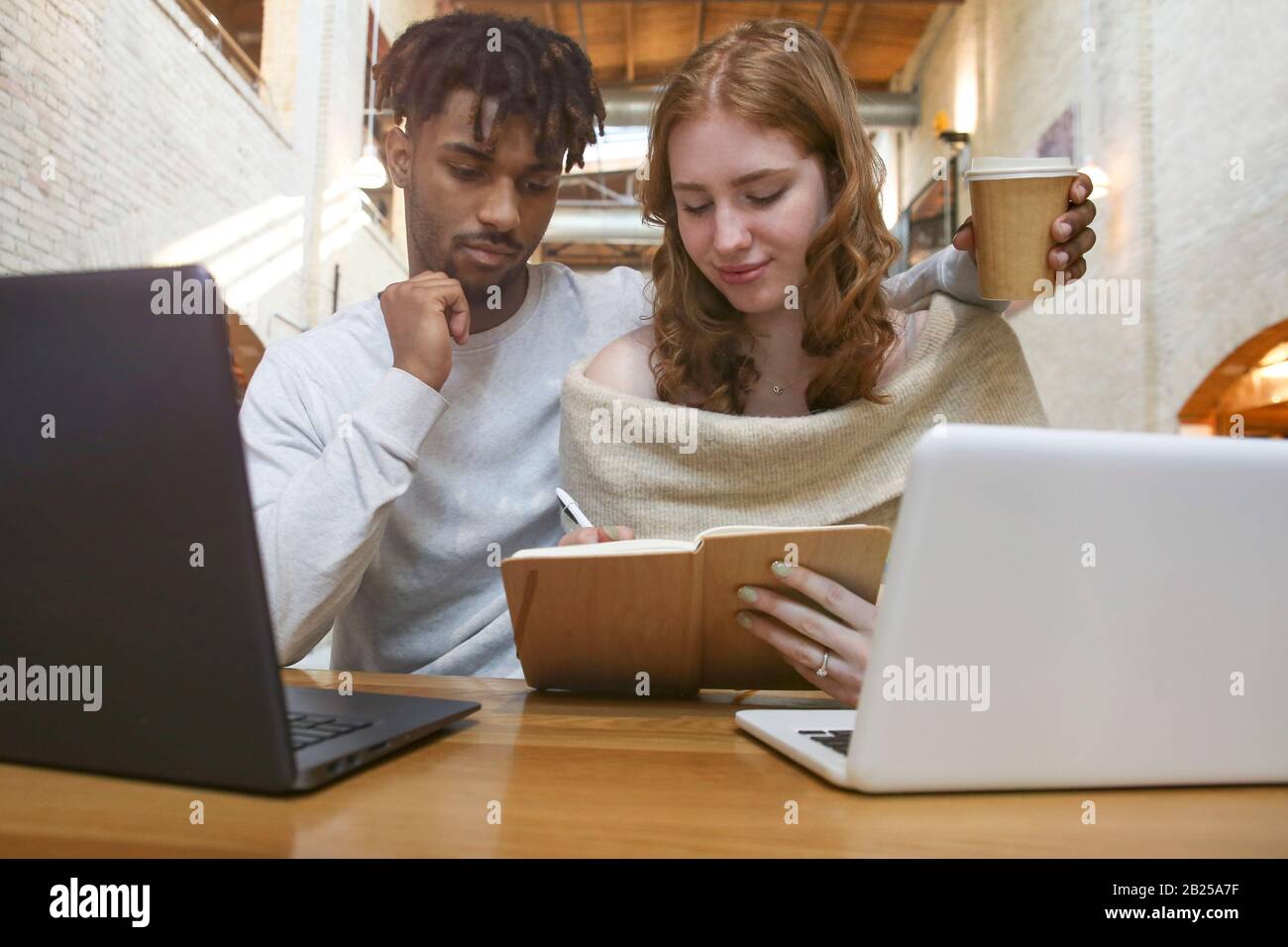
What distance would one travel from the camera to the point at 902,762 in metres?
0.59

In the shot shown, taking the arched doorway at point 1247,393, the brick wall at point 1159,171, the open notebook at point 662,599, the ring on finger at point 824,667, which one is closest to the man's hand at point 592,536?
the open notebook at point 662,599

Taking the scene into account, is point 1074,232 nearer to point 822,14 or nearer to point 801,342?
point 801,342

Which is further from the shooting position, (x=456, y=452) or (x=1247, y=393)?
(x=1247, y=393)

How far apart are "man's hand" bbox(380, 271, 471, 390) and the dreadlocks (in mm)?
333

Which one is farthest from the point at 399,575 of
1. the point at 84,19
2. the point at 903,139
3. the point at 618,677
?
the point at 903,139

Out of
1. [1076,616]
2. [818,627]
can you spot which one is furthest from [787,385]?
[1076,616]

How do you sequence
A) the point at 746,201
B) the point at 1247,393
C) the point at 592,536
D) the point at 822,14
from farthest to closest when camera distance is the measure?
1. the point at 822,14
2. the point at 1247,393
3. the point at 746,201
4. the point at 592,536

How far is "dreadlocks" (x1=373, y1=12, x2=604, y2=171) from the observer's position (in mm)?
1645

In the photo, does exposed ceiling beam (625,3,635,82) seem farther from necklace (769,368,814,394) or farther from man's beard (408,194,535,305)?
necklace (769,368,814,394)

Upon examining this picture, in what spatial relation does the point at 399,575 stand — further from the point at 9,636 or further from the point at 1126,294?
the point at 1126,294

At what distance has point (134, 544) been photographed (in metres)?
0.55

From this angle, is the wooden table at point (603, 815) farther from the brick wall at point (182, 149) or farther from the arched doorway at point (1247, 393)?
the arched doorway at point (1247, 393)

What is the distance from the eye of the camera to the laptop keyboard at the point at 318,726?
0.68 m

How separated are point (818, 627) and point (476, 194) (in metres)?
1.04
